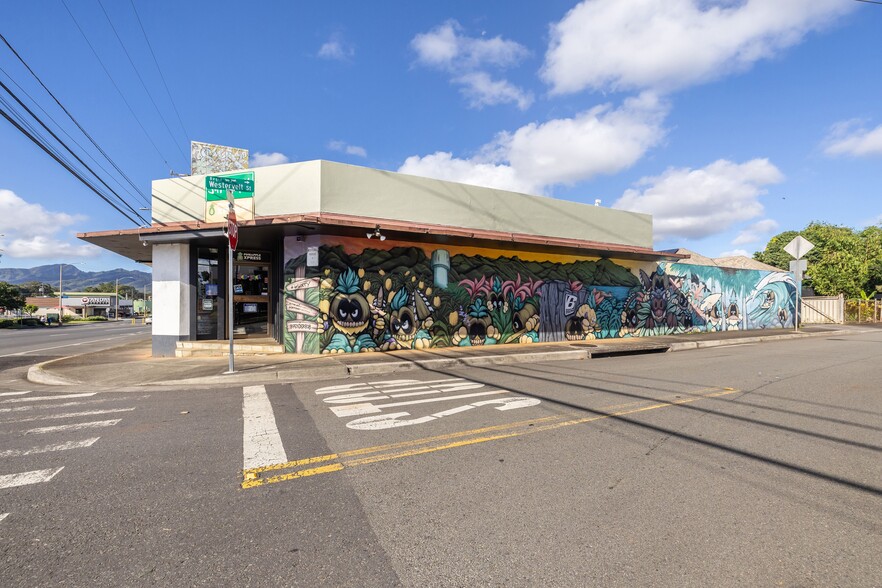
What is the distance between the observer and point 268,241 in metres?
12.6

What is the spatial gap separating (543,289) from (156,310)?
39.0ft

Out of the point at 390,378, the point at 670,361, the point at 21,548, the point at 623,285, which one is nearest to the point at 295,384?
the point at 390,378

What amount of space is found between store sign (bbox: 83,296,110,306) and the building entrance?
3724 inches

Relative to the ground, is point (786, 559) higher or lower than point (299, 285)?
lower

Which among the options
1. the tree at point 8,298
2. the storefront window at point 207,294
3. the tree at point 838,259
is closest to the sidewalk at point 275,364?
the storefront window at point 207,294

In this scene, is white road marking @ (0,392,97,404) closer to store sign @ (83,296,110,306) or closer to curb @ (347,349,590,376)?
curb @ (347,349,590,376)

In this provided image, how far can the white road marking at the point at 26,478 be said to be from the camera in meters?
3.60

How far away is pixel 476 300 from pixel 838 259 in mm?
29944

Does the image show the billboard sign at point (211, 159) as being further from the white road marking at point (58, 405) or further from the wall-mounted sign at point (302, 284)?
the white road marking at point (58, 405)

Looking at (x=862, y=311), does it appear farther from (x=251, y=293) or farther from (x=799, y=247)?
(x=251, y=293)

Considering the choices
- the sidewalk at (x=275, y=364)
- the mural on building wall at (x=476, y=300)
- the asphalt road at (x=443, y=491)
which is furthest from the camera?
the mural on building wall at (x=476, y=300)

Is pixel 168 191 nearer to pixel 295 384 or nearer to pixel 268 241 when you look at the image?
pixel 268 241

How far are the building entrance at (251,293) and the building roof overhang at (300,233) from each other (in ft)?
1.45

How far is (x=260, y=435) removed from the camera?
488 cm
